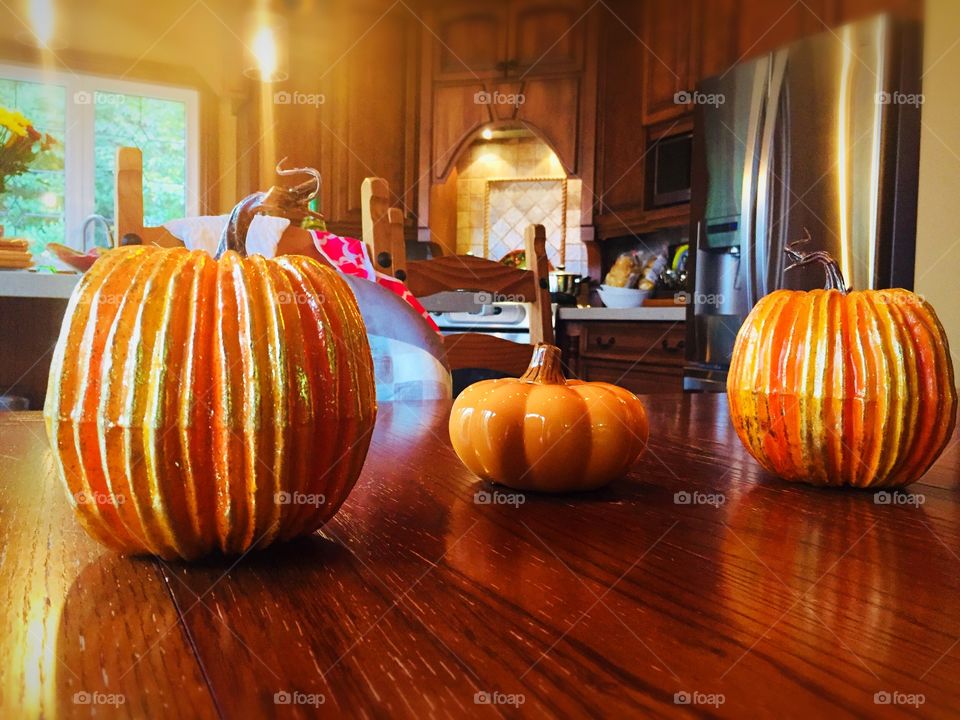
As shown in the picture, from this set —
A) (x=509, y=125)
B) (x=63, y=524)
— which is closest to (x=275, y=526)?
(x=63, y=524)

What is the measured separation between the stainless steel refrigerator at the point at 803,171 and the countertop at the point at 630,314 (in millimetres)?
78

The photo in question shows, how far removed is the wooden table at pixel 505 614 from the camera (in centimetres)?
25

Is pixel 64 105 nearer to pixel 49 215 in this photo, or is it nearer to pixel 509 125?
pixel 49 215

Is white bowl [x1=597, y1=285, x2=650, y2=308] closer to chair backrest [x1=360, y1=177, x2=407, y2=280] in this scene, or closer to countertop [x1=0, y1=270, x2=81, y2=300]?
chair backrest [x1=360, y1=177, x2=407, y2=280]

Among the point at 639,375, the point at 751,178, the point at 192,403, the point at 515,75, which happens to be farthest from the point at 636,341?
the point at 192,403

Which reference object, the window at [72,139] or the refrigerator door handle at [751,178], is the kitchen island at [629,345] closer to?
the refrigerator door handle at [751,178]

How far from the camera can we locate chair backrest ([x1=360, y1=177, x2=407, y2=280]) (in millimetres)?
1541

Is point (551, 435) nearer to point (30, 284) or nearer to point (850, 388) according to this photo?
point (850, 388)

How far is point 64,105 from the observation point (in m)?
4.76

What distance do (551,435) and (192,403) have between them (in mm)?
266

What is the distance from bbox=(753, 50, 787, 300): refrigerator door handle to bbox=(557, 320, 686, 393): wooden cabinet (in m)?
0.46

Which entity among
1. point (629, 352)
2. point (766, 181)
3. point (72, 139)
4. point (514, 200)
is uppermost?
point (72, 139)

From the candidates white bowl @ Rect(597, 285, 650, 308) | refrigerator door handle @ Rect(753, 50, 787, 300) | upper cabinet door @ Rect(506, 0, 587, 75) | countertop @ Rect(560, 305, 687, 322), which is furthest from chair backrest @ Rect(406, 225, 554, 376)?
upper cabinet door @ Rect(506, 0, 587, 75)

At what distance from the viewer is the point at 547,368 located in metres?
0.61
